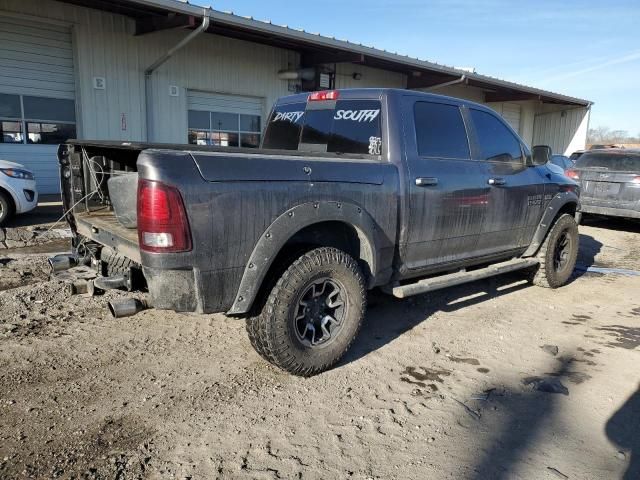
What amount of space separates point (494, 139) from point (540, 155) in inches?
29.9

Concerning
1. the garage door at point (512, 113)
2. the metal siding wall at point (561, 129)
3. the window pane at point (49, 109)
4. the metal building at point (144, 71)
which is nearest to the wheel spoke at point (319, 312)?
the metal building at point (144, 71)

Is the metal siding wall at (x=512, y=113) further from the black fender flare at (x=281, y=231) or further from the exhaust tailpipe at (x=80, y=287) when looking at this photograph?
the exhaust tailpipe at (x=80, y=287)

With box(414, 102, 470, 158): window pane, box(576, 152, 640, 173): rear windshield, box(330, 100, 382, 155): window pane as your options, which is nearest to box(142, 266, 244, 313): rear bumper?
box(330, 100, 382, 155): window pane

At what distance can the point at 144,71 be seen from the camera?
12430 mm

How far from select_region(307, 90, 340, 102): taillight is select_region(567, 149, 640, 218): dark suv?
811 cm

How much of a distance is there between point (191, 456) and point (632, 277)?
6.43 metres

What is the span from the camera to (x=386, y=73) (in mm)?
18078

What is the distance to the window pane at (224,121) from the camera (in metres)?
14.3

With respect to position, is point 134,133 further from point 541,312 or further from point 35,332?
point 541,312

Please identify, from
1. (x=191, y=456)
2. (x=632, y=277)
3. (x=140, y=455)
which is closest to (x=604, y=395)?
(x=191, y=456)

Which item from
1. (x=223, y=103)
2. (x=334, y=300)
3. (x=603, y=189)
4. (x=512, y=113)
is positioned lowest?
(x=334, y=300)

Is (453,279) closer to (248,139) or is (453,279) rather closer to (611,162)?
(611,162)

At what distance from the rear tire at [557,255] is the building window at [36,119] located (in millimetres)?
10901

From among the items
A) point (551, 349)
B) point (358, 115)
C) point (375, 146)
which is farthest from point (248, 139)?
point (551, 349)
